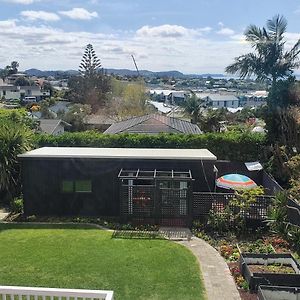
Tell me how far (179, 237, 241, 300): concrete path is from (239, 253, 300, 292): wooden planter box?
40 centimetres

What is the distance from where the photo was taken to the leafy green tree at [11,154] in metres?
15.0

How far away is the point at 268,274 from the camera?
8.28 meters

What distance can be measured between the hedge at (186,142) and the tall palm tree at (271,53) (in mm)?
4833

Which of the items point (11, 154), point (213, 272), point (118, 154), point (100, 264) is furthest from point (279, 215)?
point (11, 154)

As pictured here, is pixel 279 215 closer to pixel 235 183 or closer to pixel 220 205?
pixel 220 205

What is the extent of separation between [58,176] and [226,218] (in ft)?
19.9

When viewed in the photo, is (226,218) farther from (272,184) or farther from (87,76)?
(87,76)

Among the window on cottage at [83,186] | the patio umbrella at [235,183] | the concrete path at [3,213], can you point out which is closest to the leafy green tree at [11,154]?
the concrete path at [3,213]

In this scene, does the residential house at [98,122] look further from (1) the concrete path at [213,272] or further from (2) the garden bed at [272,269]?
(2) the garden bed at [272,269]

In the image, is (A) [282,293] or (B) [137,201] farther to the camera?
(B) [137,201]

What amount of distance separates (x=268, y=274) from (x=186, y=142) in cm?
1112

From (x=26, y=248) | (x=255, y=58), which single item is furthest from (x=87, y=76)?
(x=26, y=248)

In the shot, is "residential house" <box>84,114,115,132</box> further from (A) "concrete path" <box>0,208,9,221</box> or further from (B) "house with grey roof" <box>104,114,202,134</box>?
(A) "concrete path" <box>0,208,9,221</box>

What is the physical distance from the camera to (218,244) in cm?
1146
